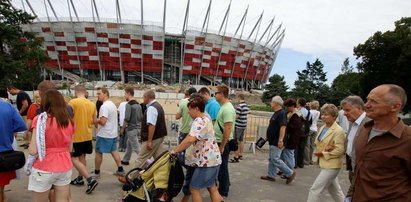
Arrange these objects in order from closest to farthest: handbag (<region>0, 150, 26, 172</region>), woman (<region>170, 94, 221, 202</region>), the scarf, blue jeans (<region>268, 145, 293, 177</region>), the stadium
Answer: the scarf, handbag (<region>0, 150, 26, 172</region>), woman (<region>170, 94, 221, 202</region>), blue jeans (<region>268, 145, 293, 177</region>), the stadium

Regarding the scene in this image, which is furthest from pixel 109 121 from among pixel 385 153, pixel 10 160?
pixel 385 153

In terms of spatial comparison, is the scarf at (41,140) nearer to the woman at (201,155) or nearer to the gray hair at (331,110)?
the woman at (201,155)

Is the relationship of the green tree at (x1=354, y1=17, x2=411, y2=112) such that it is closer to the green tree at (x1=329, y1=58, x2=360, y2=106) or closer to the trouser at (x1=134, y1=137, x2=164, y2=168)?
the green tree at (x1=329, y1=58, x2=360, y2=106)

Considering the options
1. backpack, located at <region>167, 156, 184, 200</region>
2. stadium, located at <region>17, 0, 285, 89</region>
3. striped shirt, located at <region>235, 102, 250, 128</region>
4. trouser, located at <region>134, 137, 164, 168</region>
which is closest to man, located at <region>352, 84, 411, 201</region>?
backpack, located at <region>167, 156, 184, 200</region>

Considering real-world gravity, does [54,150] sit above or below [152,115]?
below

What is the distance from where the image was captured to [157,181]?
392 cm

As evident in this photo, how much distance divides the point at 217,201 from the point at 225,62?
200 feet

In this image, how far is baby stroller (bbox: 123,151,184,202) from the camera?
12.9 feet

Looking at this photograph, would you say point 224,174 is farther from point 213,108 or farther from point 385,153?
point 385,153

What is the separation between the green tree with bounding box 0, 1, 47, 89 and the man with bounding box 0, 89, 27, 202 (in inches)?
762

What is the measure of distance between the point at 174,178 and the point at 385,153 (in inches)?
98.4

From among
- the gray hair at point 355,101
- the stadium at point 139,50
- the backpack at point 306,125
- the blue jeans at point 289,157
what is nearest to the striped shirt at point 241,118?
the backpack at point 306,125

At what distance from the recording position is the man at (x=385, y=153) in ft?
7.37

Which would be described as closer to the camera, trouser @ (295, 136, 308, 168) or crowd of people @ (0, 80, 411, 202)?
crowd of people @ (0, 80, 411, 202)
